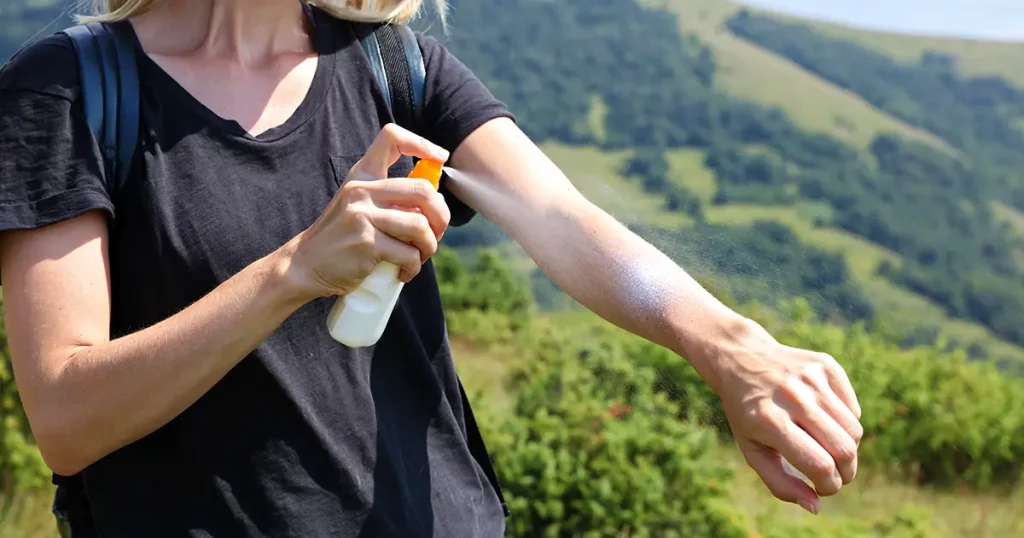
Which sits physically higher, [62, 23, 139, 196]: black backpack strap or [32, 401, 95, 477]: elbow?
[62, 23, 139, 196]: black backpack strap

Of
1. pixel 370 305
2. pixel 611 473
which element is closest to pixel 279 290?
pixel 370 305

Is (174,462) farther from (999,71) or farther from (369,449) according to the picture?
(999,71)

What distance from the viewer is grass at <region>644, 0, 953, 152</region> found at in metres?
80.0

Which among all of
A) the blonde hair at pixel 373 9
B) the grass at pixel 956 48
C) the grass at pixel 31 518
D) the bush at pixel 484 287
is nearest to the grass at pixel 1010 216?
the grass at pixel 956 48

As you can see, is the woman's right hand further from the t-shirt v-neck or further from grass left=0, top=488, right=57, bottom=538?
grass left=0, top=488, right=57, bottom=538

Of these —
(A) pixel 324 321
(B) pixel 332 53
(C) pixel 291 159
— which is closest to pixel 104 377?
(A) pixel 324 321

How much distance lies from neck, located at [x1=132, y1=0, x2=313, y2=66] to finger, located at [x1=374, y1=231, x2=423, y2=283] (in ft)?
1.95

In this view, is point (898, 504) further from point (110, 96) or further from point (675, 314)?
point (110, 96)

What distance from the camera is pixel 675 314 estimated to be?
1317mm

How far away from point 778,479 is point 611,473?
307cm

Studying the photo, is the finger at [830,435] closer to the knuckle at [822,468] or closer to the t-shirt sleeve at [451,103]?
the knuckle at [822,468]

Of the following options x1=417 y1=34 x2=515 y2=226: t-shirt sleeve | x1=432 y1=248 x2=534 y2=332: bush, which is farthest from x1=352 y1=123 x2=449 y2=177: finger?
x1=432 y1=248 x2=534 y2=332: bush

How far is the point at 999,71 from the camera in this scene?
95.2 meters

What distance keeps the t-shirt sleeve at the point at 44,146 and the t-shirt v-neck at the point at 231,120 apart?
0.40 ft
